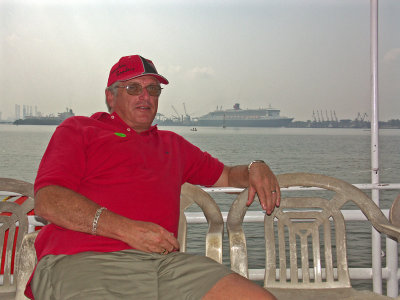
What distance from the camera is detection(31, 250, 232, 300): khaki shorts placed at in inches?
50.3

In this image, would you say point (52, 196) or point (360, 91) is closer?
point (52, 196)

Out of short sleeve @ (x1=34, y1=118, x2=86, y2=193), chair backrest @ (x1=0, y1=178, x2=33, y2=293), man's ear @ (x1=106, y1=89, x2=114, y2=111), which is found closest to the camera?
short sleeve @ (x1=34, y1=118, x2=86, y2=193)

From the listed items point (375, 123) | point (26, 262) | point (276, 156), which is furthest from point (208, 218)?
point (276, 156)

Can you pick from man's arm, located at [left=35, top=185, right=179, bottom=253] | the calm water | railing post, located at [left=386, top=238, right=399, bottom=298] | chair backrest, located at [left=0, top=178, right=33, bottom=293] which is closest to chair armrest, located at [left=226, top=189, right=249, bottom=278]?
man's arm, located at [left=35, top=185, right=179, bottom=253]

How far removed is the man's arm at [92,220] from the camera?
1.32m

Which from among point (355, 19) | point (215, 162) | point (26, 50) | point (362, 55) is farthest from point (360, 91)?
point (215, 162)

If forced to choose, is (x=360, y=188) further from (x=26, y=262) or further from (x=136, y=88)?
(x=26, y=262)

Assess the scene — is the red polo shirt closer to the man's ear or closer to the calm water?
the man's ear

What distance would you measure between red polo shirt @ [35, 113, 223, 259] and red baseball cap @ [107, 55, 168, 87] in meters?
0.18

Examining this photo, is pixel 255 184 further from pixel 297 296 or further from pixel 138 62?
pixel 138 62

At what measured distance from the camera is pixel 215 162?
185 centimetres

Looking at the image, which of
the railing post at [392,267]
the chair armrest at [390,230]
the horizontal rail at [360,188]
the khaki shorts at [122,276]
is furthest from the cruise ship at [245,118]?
the khaki shorts at [122,276]

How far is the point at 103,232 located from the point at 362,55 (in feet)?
210

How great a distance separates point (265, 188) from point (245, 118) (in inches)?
2612
